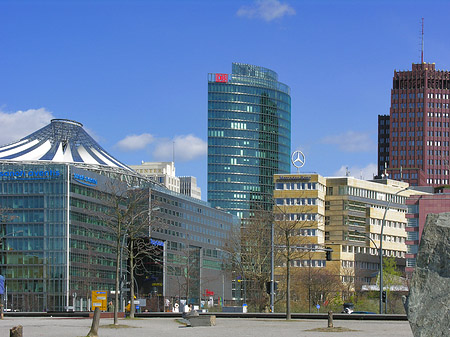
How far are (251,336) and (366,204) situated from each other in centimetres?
12628

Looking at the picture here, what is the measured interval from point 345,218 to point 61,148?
50965 mm

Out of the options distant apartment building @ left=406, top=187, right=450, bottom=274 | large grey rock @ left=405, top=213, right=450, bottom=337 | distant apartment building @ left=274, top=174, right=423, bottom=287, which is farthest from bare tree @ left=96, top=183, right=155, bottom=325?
distant apartment building @ left=274, top=174, right=423, bottom=287

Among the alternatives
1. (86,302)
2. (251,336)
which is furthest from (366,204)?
(251,336)

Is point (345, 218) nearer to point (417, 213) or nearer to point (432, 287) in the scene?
point (417, 213)

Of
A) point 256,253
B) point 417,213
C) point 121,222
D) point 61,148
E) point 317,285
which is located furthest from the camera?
point 61,148

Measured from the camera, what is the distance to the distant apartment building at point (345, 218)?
145 meters

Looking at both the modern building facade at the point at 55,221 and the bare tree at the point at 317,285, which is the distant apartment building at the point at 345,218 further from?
the modern building facade at the point at 55,221

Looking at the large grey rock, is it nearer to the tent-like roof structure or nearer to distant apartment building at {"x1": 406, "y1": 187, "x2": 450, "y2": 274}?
distant apartment building at {"x1": 406, "y1": 187, "x2": 450, "y2": 274}

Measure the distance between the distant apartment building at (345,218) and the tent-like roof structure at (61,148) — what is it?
29816 mm

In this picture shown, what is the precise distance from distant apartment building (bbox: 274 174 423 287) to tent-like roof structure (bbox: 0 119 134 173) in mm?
29816

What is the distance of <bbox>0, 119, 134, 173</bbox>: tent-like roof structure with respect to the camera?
138000 millimetres

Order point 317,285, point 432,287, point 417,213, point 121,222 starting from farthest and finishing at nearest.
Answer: point 417,213 < point 317,285 < point 121,222 < point 432,287

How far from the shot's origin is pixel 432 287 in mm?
19828

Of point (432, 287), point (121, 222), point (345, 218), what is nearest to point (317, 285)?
point (345, 218)
